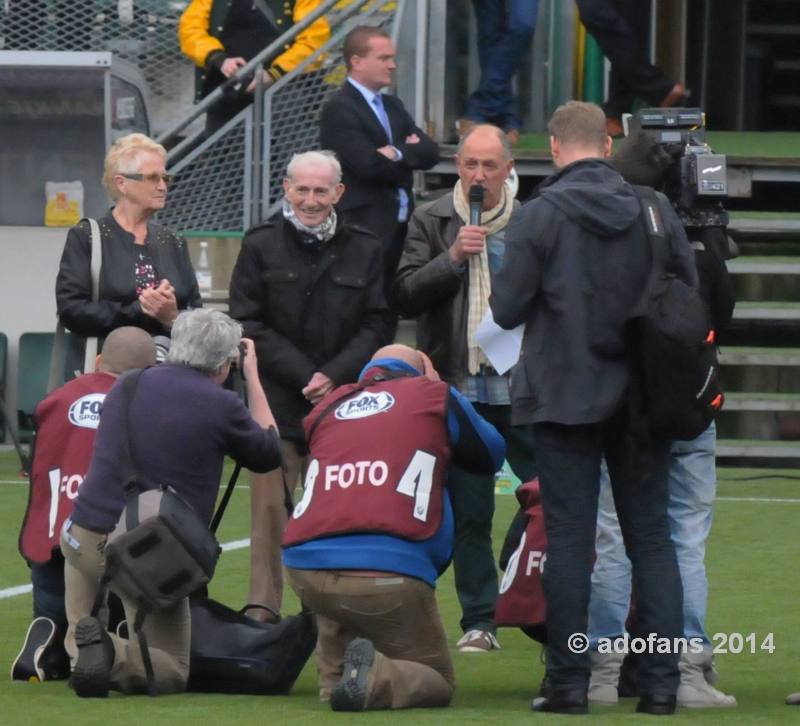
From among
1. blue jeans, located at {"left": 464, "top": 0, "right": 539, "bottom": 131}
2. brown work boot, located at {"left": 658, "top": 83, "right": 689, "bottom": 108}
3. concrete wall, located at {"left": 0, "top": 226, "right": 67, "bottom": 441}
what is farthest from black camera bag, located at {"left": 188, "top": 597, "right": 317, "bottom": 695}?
brown work boot, located at {"left": 658, "top": 83, "right": 689, "bottom": 108}

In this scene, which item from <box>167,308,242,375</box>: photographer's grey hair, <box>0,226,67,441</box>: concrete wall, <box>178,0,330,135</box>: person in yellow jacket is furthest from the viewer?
<box>0,226,67,441</box>: concrete wall

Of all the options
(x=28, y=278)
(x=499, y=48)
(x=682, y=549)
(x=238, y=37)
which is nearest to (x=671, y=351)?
(x=682, y=549)

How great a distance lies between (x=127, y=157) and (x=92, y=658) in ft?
6.74

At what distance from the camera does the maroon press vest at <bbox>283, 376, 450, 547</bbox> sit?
21.0 feet

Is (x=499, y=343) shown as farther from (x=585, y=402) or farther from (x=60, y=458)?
(x=60, y=458)

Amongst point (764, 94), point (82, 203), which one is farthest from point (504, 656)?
point (764, 94)

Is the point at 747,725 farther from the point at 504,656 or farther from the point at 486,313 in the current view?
the point at 486,313

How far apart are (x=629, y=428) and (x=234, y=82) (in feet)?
24.2

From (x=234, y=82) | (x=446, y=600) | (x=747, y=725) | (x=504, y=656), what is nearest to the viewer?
(x=747, y=725)

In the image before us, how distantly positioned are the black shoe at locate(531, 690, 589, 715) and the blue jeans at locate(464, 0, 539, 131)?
7.39 meters

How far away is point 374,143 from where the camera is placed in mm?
11211

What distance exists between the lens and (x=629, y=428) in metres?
6.25
